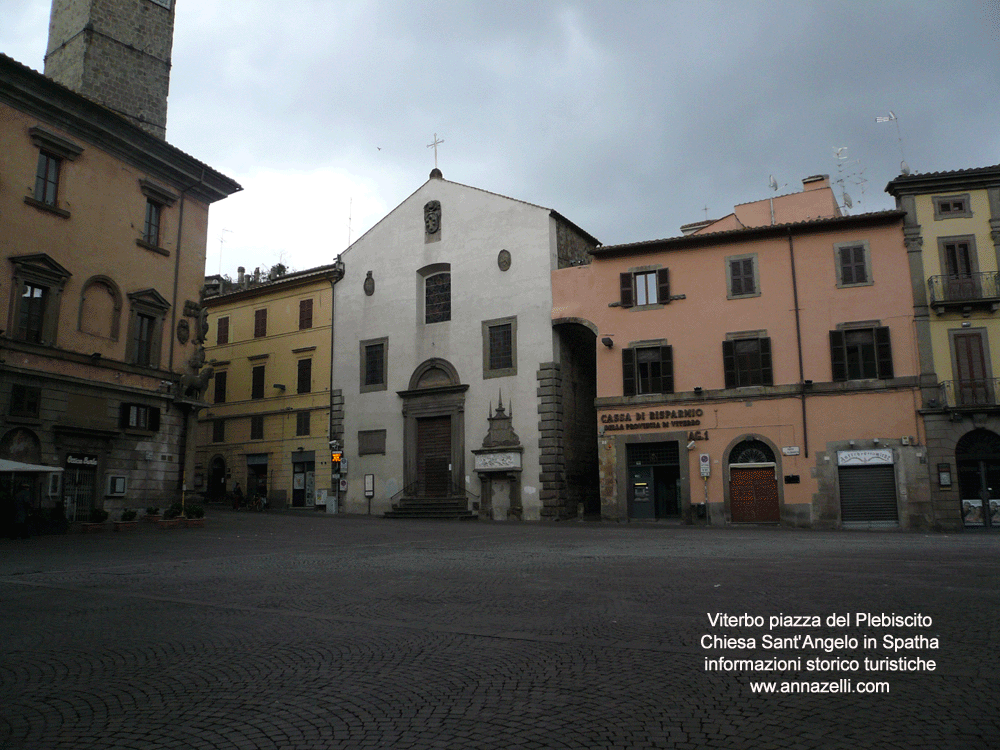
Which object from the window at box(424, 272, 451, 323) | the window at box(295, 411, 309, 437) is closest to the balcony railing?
the window at box(424, 272, 451, 323)

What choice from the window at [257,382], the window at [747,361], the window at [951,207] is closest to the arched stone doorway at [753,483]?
the window at [747,361]

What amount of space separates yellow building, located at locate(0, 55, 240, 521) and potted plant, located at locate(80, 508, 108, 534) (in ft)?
5.21

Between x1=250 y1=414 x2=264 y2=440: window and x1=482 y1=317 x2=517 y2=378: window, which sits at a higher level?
x1=482 y1=317 x2=517 y2=378: window

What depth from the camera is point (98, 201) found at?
26.2 m

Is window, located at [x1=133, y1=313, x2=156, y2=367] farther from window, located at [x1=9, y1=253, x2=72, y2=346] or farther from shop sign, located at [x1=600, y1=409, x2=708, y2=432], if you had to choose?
shop sign, located at [x1=600, y1=409, x2=708, y2=432]

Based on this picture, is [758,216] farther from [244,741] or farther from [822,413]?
[244,741]

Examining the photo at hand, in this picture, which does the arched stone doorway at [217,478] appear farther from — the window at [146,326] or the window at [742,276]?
the window at [742,276]

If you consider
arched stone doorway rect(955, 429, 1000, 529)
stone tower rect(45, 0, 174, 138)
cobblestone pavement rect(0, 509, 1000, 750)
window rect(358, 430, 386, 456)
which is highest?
stone tower rect(45, 0, 174, 138)

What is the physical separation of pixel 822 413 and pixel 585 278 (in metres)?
10.8

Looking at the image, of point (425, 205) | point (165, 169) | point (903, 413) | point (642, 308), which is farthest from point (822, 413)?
point (165, 169)

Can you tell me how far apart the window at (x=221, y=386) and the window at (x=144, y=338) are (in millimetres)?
16623

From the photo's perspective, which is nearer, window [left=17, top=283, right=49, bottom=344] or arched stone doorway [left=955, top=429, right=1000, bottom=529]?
window [left=17, top=283, right=49, bottom=344]
